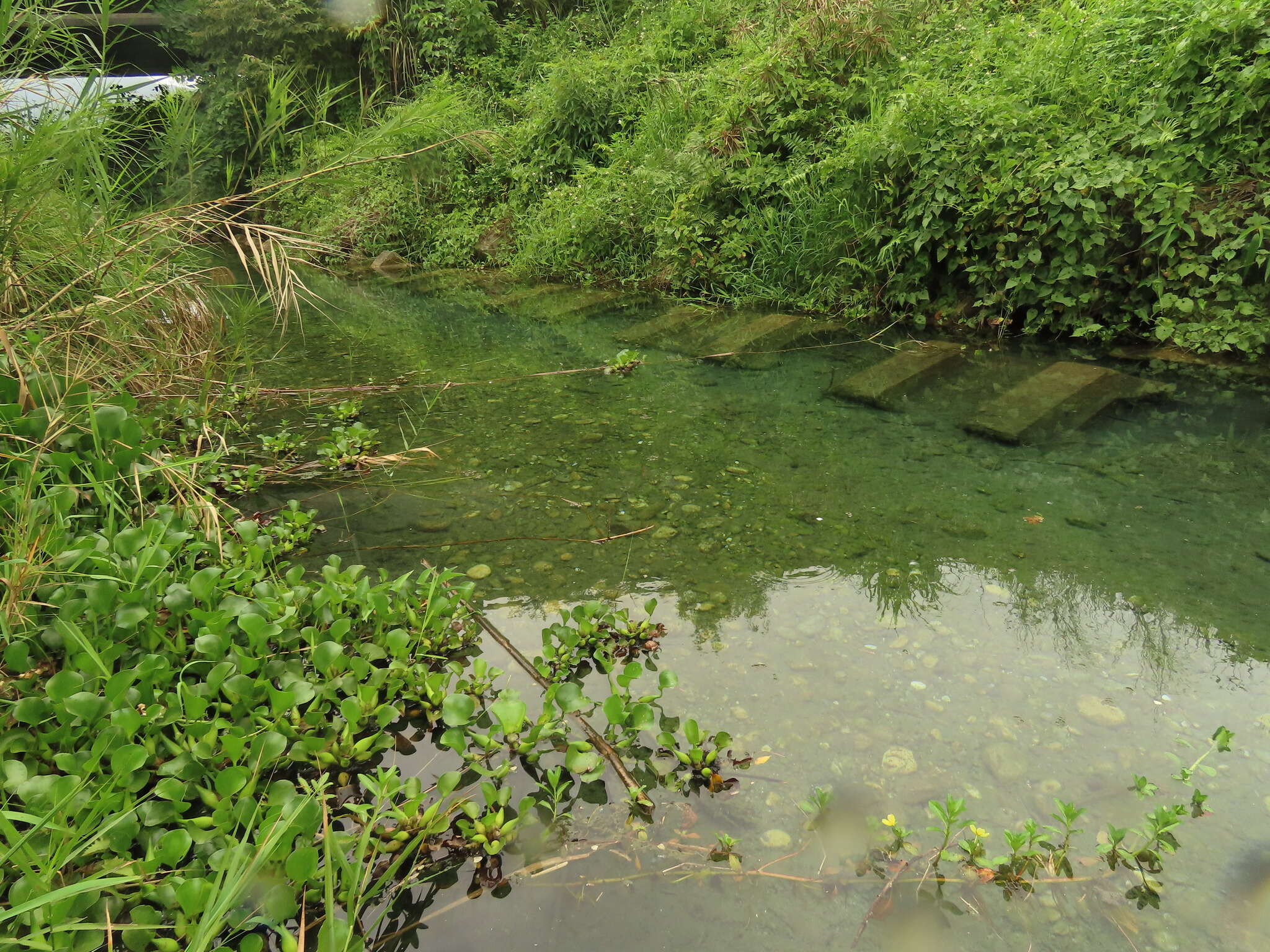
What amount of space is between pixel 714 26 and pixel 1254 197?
6.59 metres

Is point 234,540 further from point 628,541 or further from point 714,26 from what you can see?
point 714,26

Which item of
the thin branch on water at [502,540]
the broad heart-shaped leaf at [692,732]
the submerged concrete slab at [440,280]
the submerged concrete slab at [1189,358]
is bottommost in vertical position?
the submerged concrete slab at [440,280]

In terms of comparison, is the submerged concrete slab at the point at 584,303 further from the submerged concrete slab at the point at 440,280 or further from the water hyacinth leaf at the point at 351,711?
the water hyacinth leaf at the point at 351,711

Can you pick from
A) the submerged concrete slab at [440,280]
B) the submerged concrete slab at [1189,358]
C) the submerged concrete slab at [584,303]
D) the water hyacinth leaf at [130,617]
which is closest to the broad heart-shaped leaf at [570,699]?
the water hyacinth leaf at [130,617]

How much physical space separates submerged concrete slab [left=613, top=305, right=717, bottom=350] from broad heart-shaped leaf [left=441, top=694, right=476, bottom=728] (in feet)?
12.6

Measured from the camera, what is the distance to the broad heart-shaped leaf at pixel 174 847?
1352mm

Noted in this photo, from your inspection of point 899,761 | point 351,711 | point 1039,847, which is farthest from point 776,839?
point 351,711

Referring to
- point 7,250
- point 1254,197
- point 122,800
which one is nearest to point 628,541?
point 122,800

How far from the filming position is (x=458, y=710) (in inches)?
71.1

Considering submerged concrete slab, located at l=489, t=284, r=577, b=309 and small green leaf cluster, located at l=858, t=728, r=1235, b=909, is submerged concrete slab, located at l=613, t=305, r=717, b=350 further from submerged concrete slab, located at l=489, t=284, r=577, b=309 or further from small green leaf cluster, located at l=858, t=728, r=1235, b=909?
small green leaf cluster, located at l=858, t=728, r=1235, b=909

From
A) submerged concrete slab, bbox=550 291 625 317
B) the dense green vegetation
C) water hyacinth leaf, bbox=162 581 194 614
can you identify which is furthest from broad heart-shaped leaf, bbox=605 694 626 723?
submerged concrete slab, bbox=550 291 625 317

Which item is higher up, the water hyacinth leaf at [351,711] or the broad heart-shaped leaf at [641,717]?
the water hyacinth leaf at [351,711]

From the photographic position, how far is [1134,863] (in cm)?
154

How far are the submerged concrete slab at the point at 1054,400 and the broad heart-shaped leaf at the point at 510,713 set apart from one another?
Result: 9.07ft
